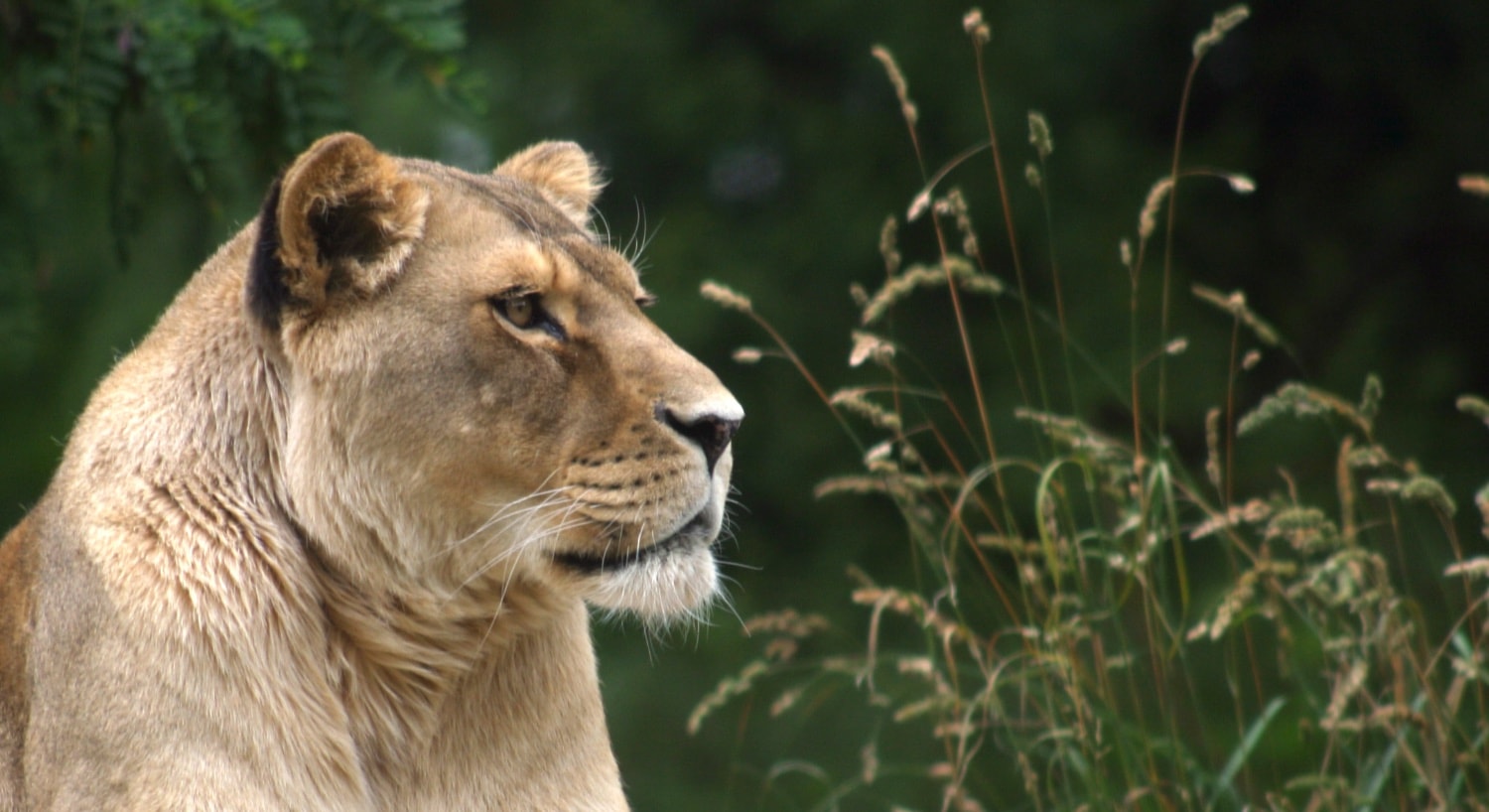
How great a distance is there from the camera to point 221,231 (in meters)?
7.87

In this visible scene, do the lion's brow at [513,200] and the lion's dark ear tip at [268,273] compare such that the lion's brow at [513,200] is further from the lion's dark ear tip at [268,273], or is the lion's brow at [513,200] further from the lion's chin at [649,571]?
the lion's chin at [649,571]

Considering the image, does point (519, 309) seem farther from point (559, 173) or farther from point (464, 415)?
point (559, 173)

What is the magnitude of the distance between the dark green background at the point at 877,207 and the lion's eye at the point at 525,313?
443 cm

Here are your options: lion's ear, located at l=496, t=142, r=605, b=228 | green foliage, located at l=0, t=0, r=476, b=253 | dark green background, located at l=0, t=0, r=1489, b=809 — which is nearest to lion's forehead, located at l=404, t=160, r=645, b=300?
lion's ear, located at l=496, t=142, r=605, b=228

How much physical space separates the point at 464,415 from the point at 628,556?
374 millimetres

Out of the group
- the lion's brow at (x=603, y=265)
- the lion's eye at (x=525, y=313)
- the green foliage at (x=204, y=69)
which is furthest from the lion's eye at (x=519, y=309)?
the green foliage at (x=204, y=69)

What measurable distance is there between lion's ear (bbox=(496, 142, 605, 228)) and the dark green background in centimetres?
371

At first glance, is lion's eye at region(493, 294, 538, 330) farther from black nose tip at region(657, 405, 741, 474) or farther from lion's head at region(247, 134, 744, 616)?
black nose tip at region(657, 405, 741, 474)

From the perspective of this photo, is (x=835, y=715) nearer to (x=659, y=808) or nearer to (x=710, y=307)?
(x=659, y=808)

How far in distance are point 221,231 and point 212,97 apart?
3900mm

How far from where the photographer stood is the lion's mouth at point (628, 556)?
2.88m

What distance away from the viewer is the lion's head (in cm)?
285

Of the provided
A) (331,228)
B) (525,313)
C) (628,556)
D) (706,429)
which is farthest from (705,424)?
(331,228)

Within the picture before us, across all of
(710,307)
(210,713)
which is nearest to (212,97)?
(210,713)
